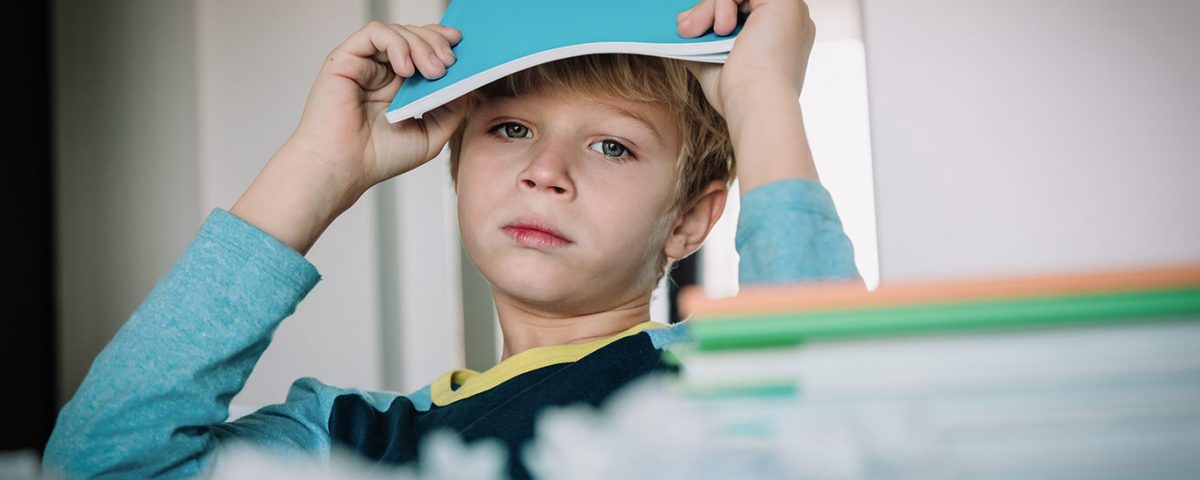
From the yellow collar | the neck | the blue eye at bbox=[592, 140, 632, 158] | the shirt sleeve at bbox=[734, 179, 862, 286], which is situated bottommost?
the yellow collar

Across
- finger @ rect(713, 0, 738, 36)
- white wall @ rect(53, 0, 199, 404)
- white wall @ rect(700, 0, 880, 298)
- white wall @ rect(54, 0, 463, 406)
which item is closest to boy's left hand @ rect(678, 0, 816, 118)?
finger @ rect(713, 0, 738, 36)

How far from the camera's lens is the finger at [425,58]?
880 mm

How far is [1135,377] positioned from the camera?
28 centimetres

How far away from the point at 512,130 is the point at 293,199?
0.79 feet

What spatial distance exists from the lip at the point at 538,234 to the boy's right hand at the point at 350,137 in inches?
5.9

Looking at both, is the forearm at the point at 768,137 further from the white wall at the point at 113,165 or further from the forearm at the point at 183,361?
the white wall at the point at 113,165

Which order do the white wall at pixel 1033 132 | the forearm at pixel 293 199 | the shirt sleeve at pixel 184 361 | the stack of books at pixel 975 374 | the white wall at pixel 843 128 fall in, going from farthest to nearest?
1. the white wall at pixel 843 128
2. the white wall at pixel 1033 132
3. the forearm at pixel 293 199
4. the shirt sleeve at pixel 184 361
5. the stack of books at pixel 975 374

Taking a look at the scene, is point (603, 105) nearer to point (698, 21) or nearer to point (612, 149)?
point (612, 149)

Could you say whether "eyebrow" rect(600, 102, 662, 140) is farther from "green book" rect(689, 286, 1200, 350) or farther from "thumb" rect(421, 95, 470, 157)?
"green book" rect(689, 286, 1200, 350)

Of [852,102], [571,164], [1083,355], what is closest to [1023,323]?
[1083,355]

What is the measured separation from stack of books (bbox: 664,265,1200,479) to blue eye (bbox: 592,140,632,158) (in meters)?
0.68

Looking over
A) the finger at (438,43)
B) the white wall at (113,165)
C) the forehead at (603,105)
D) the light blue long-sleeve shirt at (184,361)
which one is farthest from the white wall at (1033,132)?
the white wall at (113,165)

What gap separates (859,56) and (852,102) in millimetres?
118

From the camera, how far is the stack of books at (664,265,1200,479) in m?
0.28
